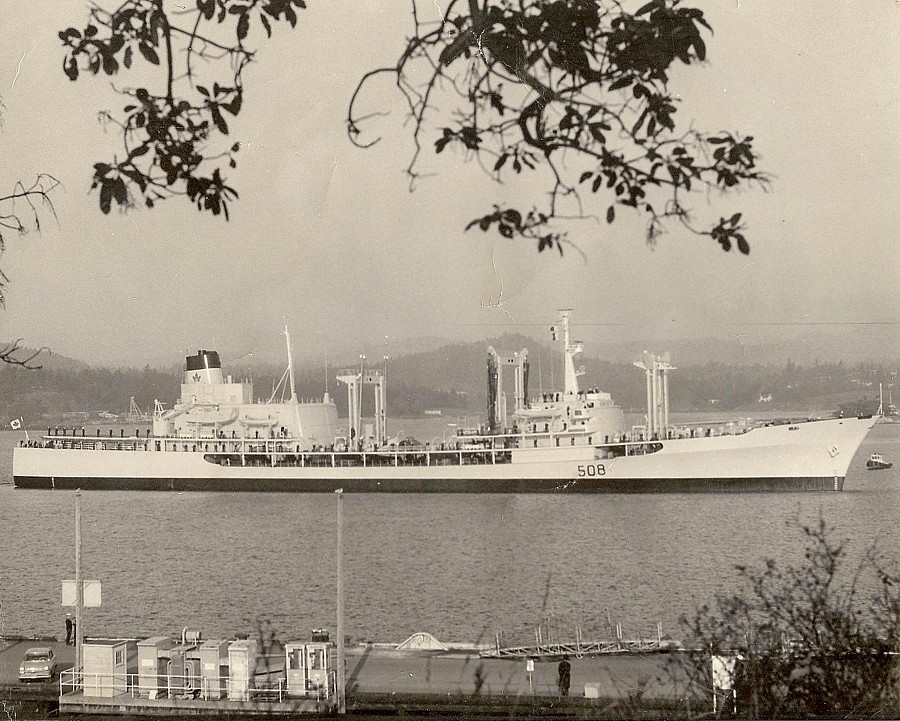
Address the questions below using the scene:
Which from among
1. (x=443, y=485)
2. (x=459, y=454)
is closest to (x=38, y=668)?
(x=443, y=485)

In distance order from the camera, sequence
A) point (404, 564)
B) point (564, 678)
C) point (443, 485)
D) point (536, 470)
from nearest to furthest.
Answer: point (564, 678) < point (404, 564) < point (536, 470) < point (443, 485)

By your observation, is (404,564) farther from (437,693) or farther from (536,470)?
(536,470)

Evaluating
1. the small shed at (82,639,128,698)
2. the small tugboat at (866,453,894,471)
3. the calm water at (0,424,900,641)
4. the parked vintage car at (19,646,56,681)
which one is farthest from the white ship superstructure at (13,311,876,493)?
the small shed at (82,639,128,698)

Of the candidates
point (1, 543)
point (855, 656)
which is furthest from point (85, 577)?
point (855, 656)

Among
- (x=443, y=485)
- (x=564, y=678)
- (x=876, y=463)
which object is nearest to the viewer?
(x=564, y=678)

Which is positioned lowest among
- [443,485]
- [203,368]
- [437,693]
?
[437,693]
